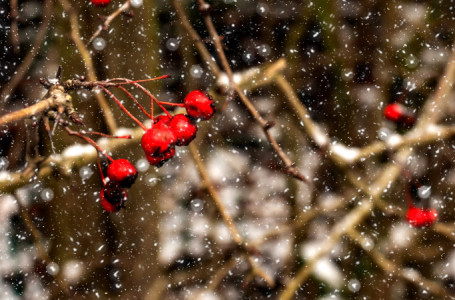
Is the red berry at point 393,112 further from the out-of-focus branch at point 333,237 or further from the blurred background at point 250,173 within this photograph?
the out-of-focus branch at point 333,237

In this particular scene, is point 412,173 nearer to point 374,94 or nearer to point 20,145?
point 374,94

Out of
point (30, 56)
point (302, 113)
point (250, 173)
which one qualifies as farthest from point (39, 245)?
point (302, 113)

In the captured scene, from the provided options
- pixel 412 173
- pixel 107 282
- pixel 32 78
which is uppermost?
pixel 32 78

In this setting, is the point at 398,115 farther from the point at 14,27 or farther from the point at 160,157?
the point at 14,27

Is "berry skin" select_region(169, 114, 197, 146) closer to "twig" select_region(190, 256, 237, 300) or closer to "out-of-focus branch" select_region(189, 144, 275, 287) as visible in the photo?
"out-of-focus branch" select_region(189, 144, 275, 287)

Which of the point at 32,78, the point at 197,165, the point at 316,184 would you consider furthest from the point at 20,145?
the point at 316,184

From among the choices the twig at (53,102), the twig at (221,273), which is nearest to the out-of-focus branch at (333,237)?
the twig at (221,273)
